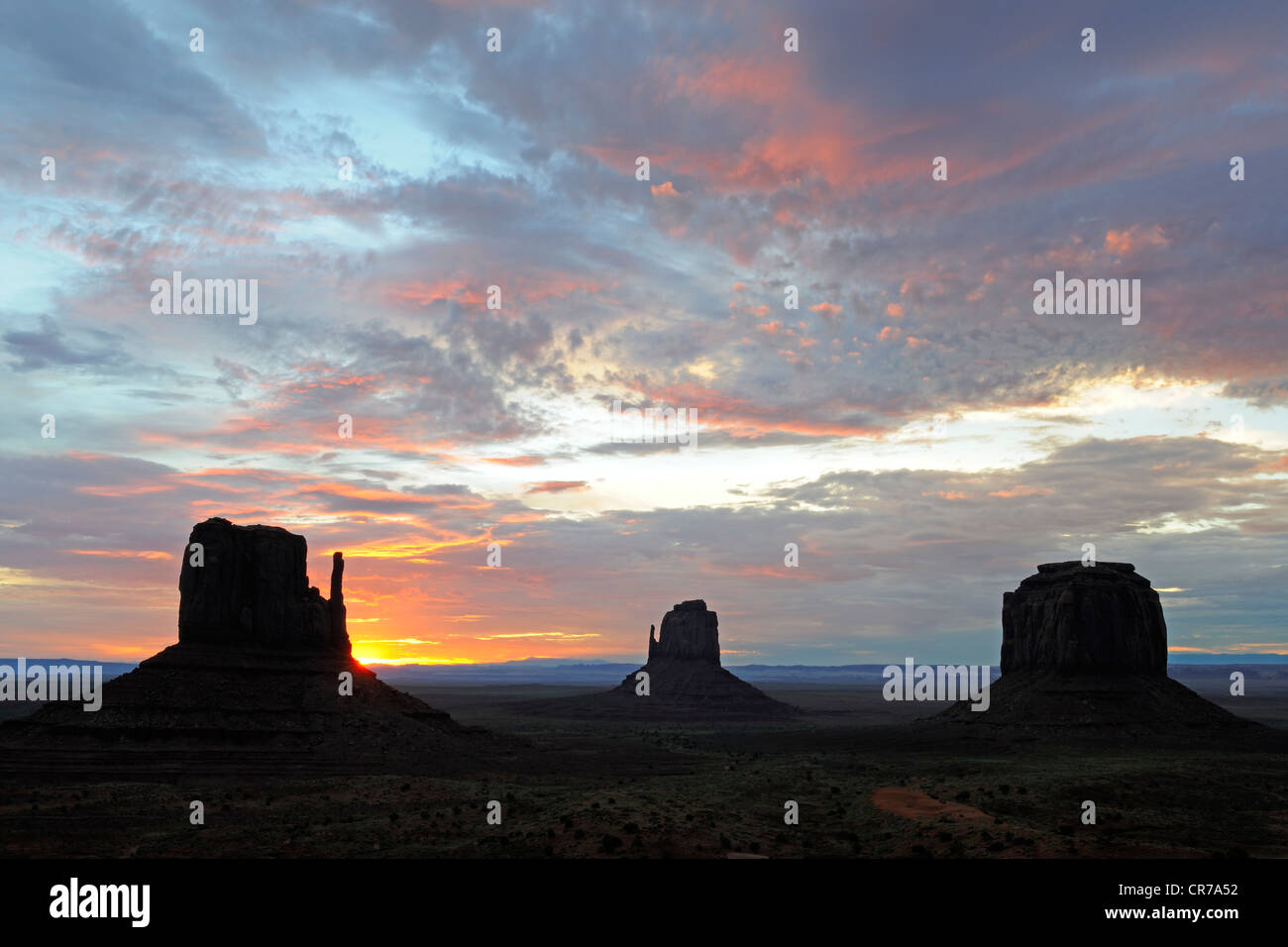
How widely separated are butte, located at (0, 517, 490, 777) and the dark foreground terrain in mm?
6947

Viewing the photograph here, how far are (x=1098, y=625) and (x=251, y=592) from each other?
101200mm

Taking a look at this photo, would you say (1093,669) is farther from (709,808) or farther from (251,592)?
(251,592)

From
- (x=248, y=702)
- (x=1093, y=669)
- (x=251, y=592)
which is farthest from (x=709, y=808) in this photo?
(x=1093, y=669)

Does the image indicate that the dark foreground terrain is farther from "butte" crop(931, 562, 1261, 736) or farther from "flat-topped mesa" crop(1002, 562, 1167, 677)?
"flat-topped mesa" crop(1002, 562, 1167, 677)

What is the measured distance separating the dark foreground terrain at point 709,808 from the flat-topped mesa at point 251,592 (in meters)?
24.4

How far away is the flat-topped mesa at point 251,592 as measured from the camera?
88.7 m

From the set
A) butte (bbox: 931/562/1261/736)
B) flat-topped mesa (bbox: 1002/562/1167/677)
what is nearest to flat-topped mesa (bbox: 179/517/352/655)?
butte (bbox: 931/562/1261/736)

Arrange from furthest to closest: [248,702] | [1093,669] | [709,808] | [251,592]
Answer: [1093,669] < [251,592] < [248,702] < [709,808]

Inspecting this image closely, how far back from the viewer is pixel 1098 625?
364 feet

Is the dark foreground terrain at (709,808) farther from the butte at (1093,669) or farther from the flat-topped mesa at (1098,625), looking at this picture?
the flat-topped mesa at (1098,625)

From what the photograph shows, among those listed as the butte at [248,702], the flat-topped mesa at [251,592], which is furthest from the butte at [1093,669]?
the flat-topped mesa at [251,592]
